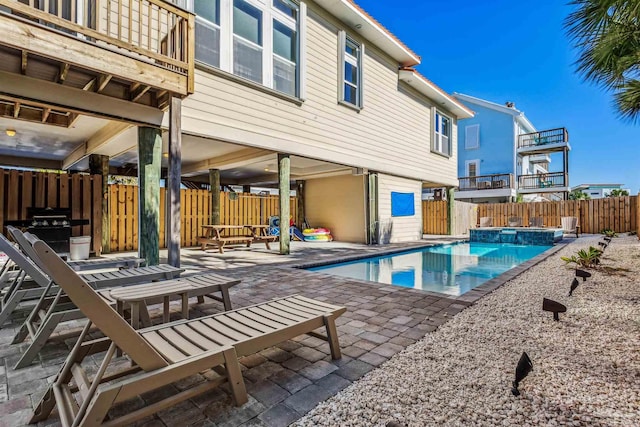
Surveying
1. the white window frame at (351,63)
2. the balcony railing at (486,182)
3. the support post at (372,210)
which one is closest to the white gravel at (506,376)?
the white window frame at (351,63)

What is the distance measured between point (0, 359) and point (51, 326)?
1.65 ft

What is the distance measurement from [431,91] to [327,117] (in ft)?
20.4

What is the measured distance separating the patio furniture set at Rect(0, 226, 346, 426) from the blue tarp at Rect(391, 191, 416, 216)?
389 inches

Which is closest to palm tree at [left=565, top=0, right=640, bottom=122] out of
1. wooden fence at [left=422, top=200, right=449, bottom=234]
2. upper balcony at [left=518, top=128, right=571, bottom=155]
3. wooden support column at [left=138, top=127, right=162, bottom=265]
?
wooden support column at [left=138, top=127, right=162, bottom=265]

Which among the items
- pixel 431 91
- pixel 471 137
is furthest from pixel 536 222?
pixel 471 137

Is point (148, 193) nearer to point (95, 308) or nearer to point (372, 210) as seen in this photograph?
point (95, 308)

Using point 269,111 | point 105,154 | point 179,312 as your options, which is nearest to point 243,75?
point 269,111

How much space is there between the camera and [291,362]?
231 centimetres

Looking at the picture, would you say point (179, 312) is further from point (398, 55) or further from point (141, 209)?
point (398, 55)

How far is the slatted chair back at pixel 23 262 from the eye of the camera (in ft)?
8.82

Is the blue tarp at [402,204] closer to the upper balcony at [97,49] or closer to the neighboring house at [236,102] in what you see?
the neighboring house at [236,102]

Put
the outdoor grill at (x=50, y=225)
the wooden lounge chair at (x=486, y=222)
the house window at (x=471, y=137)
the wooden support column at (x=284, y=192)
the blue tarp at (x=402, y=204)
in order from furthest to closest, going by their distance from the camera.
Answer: the house window at (x=471, y=137) < the wooden lounge chair at (x=486, y=222) < the blue tarp at (x=402, y=204) < the wooden support column at (x=284, y=192) < the outdoor grill at (x=50, y=225)

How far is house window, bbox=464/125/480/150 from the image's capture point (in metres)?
22.9

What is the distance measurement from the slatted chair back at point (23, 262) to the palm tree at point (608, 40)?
6.72m
